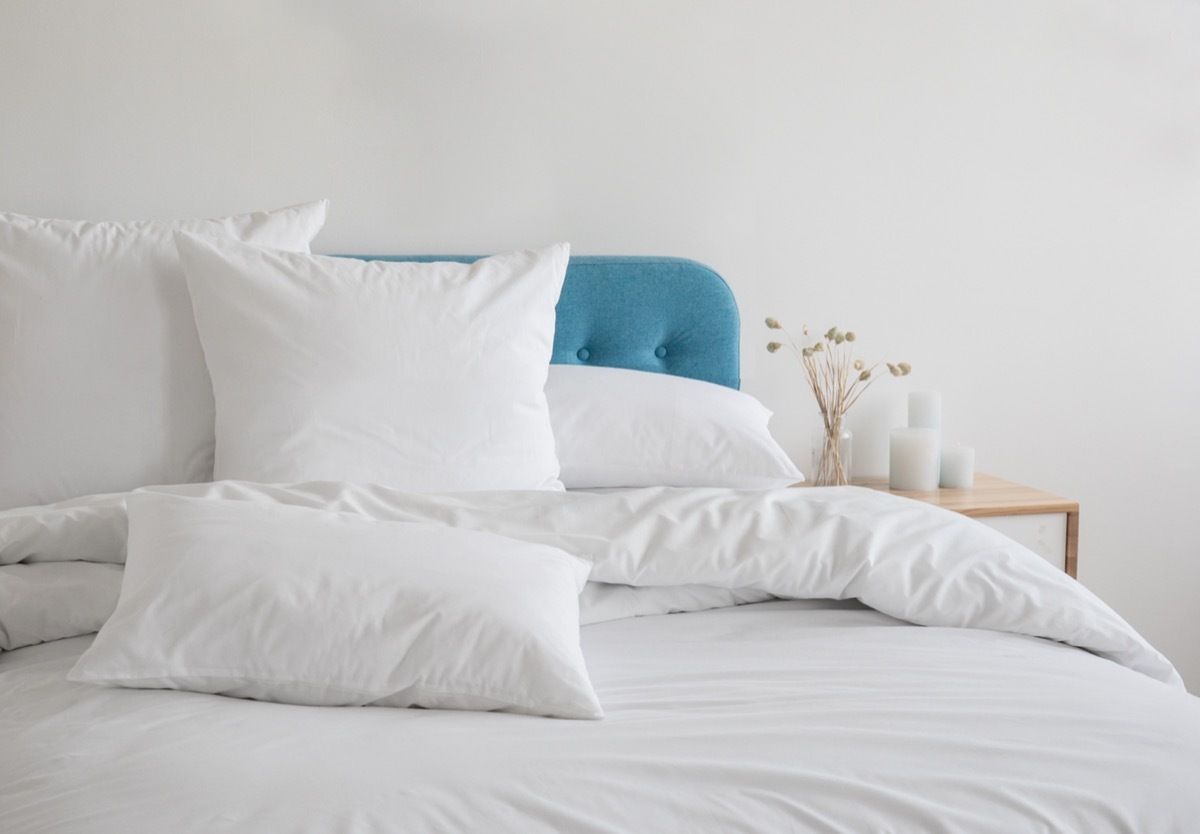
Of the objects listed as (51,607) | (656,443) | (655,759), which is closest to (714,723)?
(655,759)

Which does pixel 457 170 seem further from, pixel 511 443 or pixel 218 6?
pixel 511 443

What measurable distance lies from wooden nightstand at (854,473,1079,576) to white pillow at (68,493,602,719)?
1420mm

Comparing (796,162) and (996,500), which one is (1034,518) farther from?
(796,162)

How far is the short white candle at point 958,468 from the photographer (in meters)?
2.53

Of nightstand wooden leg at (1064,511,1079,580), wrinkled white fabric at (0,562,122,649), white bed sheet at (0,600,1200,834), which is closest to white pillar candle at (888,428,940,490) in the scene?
nightstand wooden leg at (1064,511,1079,580)

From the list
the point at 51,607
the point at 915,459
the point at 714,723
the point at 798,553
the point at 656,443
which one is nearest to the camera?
the point at 714,723

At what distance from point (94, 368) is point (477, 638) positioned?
0.98 metres

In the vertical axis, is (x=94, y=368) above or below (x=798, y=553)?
above

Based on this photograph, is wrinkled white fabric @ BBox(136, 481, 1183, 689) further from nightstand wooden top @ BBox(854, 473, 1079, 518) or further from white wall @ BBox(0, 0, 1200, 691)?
white wall @ BBox(0, 0, 1200, 691)

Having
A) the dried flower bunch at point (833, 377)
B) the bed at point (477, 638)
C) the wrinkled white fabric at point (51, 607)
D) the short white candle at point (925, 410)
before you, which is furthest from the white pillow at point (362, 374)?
the short white candle at point (925, 410)

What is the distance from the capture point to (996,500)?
2.39 metres

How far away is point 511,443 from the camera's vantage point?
69.4 inches

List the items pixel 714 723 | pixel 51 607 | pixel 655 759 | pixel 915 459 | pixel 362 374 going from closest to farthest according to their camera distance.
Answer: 1. pixel 655 759
2. pixel 714 723
3. pixel 51 607
4. pixel 362 374
5. pixel 915 459

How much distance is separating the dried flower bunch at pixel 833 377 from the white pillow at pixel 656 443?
488 mm
